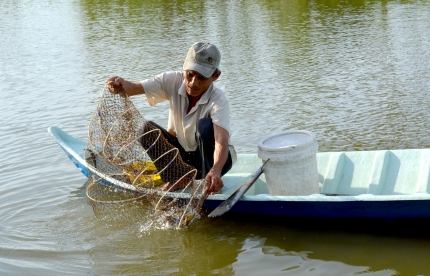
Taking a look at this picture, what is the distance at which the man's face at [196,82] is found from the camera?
4566 millimetres

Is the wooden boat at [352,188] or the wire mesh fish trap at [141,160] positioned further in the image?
the wire mesh fish trap at [141,160]

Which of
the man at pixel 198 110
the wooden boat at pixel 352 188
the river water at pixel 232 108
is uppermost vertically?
the man at pixel 198 110

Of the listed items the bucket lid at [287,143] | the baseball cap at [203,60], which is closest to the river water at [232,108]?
the bucket lid at [287,143]

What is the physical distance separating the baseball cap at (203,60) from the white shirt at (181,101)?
261mm

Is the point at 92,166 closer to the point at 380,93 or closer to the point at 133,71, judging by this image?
the point at 380,93

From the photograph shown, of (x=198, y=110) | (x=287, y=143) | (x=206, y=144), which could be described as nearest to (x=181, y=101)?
(x=198, y=110)

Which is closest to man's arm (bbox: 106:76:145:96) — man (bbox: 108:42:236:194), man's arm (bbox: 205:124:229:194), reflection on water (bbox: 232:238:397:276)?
man (bbox: 108:42:236:194)

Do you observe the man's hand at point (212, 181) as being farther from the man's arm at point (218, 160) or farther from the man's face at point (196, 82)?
the man's face at point (196, 82)

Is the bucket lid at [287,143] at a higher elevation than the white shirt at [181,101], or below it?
below

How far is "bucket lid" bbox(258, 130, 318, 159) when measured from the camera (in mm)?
4559

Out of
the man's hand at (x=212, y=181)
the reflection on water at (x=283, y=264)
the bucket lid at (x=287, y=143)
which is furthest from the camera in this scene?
the bucket lid at (x=287, y=143)

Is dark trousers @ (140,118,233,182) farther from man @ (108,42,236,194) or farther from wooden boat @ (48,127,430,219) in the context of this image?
wooden boat @ (48,127,430,219)

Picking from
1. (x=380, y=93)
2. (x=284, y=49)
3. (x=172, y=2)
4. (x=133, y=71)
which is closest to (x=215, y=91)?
(x=380, y=93)

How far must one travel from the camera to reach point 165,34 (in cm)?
1524
